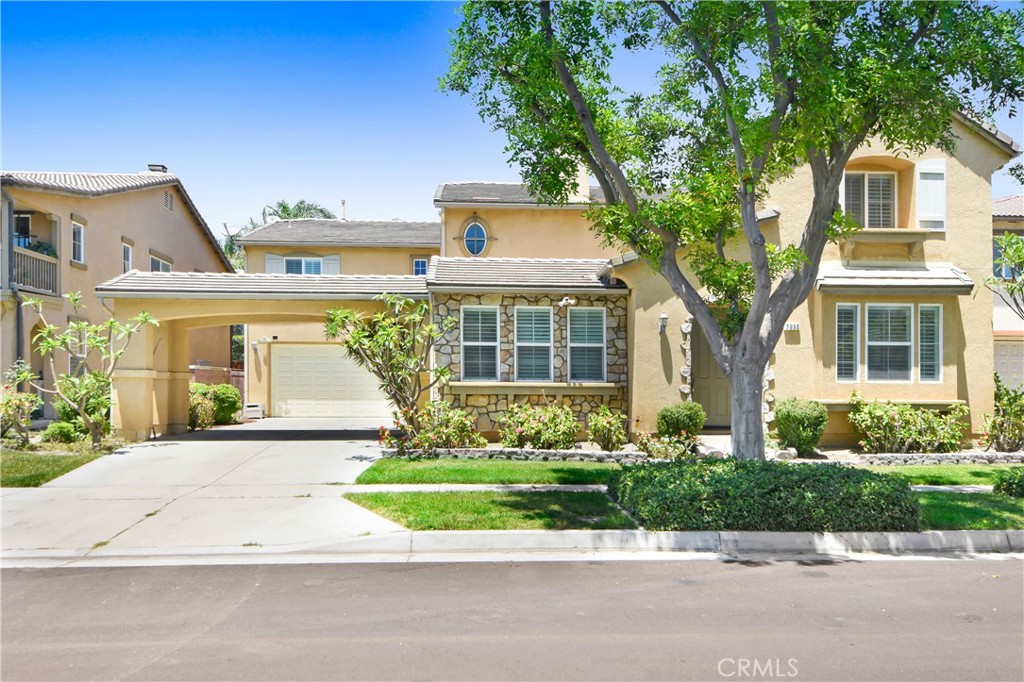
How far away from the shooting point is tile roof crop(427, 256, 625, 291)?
15.9 meters

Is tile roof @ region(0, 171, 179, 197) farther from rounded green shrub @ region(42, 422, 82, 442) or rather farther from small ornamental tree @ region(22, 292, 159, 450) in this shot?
rounded green shrub @ region(42, 422, 82, 442)

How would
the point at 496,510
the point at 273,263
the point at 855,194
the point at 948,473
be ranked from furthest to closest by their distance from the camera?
the point at 273,263
the point at 855,194
the point at 948,473
the point at 496,510

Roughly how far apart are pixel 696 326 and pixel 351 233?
590 inches

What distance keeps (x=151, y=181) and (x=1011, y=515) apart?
24.2 m

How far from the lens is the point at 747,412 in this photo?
9.91 m

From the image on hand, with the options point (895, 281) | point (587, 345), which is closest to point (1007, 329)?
point (895, 281)

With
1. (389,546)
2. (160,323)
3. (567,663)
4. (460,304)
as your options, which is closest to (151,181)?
(160,323)

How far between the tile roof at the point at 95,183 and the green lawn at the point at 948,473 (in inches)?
753

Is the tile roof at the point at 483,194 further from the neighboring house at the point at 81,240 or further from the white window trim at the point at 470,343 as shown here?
the neighboring house at the point at 81,240

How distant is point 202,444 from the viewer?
1617 cm

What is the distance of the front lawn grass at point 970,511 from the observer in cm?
881

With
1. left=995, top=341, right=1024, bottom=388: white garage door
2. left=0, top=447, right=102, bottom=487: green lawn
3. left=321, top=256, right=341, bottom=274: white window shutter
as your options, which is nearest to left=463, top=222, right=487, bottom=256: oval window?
left=321, top=256, right=341, bottom=274: white window shutter

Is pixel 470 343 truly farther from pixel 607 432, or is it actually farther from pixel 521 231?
pixel 521 231

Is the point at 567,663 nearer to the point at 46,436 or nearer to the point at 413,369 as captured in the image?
the point at 413,369
